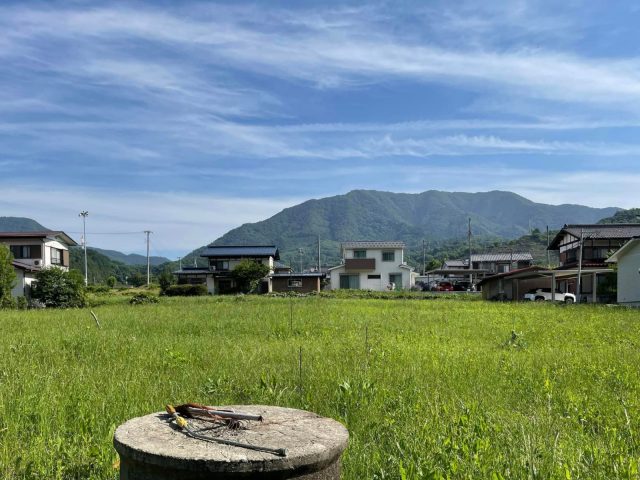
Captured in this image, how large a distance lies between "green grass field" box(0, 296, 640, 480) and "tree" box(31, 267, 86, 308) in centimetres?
1924

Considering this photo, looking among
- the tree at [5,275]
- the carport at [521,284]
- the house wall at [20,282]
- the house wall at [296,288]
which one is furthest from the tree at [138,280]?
the carport at [521,284]

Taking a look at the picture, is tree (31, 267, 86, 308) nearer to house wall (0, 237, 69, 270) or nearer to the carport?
house wall (0, 237, 69, 270)

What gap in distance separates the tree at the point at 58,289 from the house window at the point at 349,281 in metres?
27.0

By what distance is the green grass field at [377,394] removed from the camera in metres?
3.77

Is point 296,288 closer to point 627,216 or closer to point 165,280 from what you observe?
point 165,280

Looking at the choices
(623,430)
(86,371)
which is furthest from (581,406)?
(86,371)

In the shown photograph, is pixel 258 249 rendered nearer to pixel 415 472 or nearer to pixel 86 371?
pixel 86 371

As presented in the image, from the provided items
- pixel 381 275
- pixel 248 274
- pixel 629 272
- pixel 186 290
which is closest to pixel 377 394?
pixel 629 272

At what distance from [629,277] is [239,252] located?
1367 inches

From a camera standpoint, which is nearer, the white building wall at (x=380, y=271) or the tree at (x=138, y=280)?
the white building wall at (x=380, y=271)

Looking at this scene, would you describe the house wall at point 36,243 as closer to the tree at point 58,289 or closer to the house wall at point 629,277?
the tree at point 58,289

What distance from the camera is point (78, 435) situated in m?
4.36

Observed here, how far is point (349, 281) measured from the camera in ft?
169

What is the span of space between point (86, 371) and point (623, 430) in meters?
6.49
